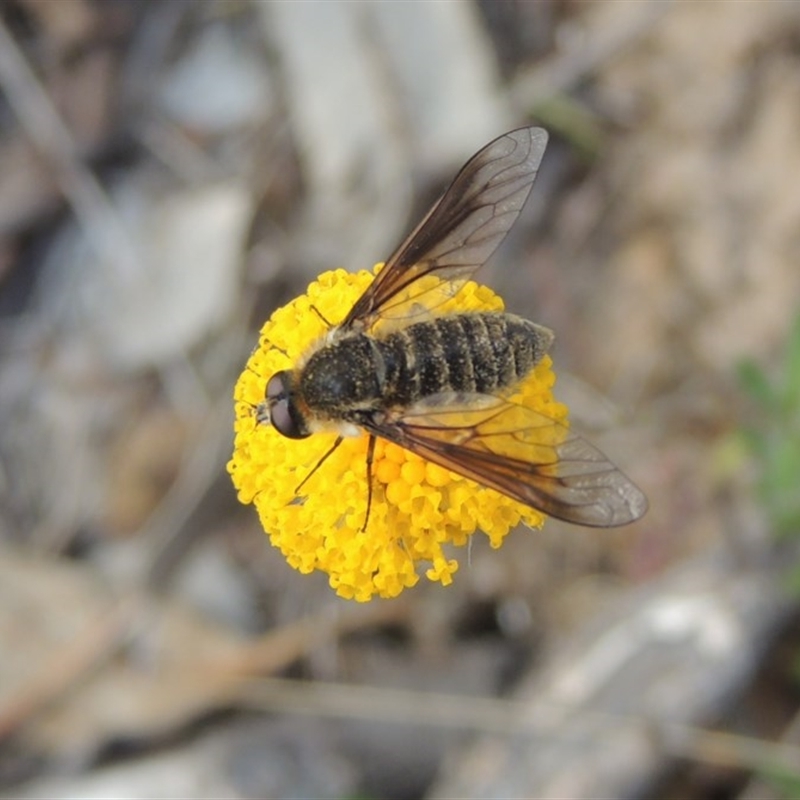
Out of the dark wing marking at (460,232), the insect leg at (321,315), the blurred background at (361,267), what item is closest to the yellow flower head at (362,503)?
the insect leg at (321,315)

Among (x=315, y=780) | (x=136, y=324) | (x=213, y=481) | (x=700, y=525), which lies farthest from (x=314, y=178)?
(x=315, y=780)

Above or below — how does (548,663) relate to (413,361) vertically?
below

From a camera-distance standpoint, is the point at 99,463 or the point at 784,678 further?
the point at 99,463

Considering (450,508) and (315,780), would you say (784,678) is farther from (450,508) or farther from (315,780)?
(450,508)

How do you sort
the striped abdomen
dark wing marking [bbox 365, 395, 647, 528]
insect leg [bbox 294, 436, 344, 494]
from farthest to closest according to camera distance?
insect leg [bbox 294, 436, 344, 494] < the striped abdomen < dark wing marking [bbox 365, 395, 647, 528]

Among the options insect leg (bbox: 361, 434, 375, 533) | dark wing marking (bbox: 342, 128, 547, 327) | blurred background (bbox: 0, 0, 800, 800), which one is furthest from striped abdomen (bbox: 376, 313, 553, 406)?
blurred background (bbox: 0, 0, 800, 800)

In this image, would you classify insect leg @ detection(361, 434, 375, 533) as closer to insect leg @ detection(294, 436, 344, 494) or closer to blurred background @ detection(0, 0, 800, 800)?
insect leg @ detection(294, 436, 344, 494)

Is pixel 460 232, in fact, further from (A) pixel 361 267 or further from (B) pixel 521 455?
(A) pixel 361 267
